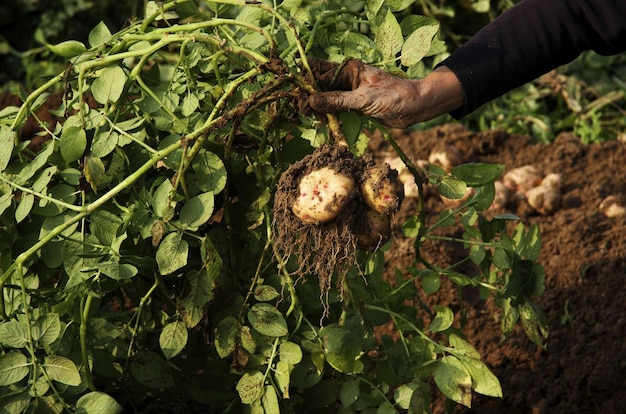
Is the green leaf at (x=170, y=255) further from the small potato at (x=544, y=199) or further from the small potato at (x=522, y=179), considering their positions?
the small potato at (x=522, y=179)

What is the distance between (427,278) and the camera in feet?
6.44

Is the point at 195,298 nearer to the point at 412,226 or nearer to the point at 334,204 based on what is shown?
the point at 334,204

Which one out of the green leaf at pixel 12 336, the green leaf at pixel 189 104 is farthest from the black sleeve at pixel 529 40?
the green leaf at pixel 12 336

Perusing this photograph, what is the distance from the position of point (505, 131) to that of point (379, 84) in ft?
7.31

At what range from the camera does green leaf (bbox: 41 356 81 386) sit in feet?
5.37

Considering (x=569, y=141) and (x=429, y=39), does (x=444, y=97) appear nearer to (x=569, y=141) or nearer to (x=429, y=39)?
(x=429, y=39)

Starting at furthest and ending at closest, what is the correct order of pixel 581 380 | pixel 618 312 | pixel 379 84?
pixel 618 312 → pixel 581 380 → pixel 379 84

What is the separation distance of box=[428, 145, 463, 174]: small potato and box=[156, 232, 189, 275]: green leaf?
193 centimetres

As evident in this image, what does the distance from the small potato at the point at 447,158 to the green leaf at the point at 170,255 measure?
6.33ft

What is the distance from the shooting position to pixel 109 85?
1.70 meters

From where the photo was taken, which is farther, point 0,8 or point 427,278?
point 0,8

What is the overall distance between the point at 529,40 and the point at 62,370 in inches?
43.7

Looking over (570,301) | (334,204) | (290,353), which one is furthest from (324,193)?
(570,301)

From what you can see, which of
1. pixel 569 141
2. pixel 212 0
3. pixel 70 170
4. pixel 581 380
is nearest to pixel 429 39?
pixel 212 0
